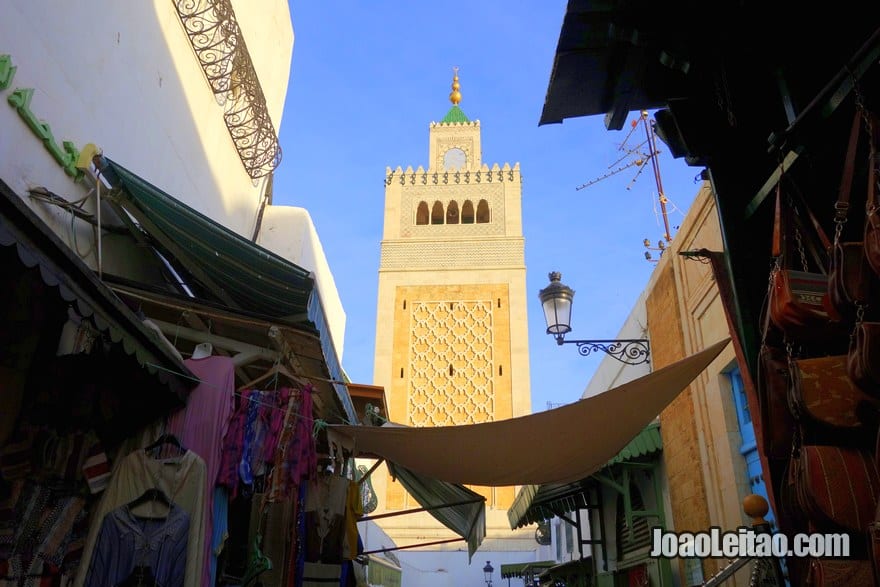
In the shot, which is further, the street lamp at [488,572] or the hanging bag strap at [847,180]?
the street lamp at [488,572]

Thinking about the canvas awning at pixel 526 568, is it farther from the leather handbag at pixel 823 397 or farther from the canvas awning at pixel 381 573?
the leather handbag at pixel 823 397

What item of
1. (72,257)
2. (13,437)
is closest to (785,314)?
(72,257)

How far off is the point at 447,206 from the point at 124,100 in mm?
20209

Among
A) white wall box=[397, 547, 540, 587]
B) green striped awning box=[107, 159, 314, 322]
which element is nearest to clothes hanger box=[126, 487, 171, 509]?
green striped awning box=[107, 159, 314, 322]

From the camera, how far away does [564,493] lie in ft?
23.4

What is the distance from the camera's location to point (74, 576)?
273 centimetres

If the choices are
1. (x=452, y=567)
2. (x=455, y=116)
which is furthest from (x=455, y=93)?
(x=452, y=567)

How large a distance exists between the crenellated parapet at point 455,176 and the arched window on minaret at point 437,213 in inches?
33.9

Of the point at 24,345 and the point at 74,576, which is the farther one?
the point at 74,576

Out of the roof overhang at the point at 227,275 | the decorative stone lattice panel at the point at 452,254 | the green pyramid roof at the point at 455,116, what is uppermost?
the green pyramid roof at the point at 455,116

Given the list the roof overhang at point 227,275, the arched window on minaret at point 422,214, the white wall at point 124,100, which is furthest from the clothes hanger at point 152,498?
the arched window on minaret at point 422,214

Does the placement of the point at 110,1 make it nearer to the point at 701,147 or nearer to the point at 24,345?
the point at 24,345

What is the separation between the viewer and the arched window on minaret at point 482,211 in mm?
23891

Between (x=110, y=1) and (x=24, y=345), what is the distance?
2.50 meters
